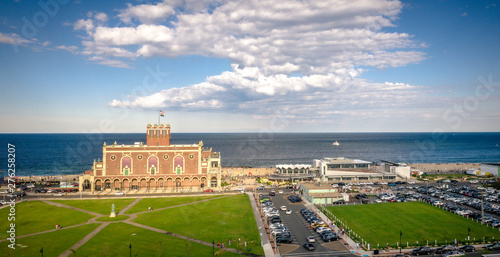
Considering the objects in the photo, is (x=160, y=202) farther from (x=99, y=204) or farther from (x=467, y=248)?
(x=467, y=248)

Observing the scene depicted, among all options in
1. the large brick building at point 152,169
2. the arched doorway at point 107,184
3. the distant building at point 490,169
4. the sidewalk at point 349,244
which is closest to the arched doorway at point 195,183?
the large brick building at point 152,169

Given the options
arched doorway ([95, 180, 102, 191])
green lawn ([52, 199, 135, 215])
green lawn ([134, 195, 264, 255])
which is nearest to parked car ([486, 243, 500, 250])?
green lawn ([134, 195, 264, 255])

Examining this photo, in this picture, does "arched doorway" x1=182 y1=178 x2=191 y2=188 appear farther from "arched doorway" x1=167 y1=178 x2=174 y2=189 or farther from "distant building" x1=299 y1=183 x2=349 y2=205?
"distant building" x1=299 y1=183 x2=349 y2=205

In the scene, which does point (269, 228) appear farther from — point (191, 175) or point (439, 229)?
point (191, 175)

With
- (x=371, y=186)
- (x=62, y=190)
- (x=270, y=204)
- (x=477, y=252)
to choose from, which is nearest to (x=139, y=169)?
(x=62, y=190)

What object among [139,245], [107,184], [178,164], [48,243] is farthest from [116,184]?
[139,245]
